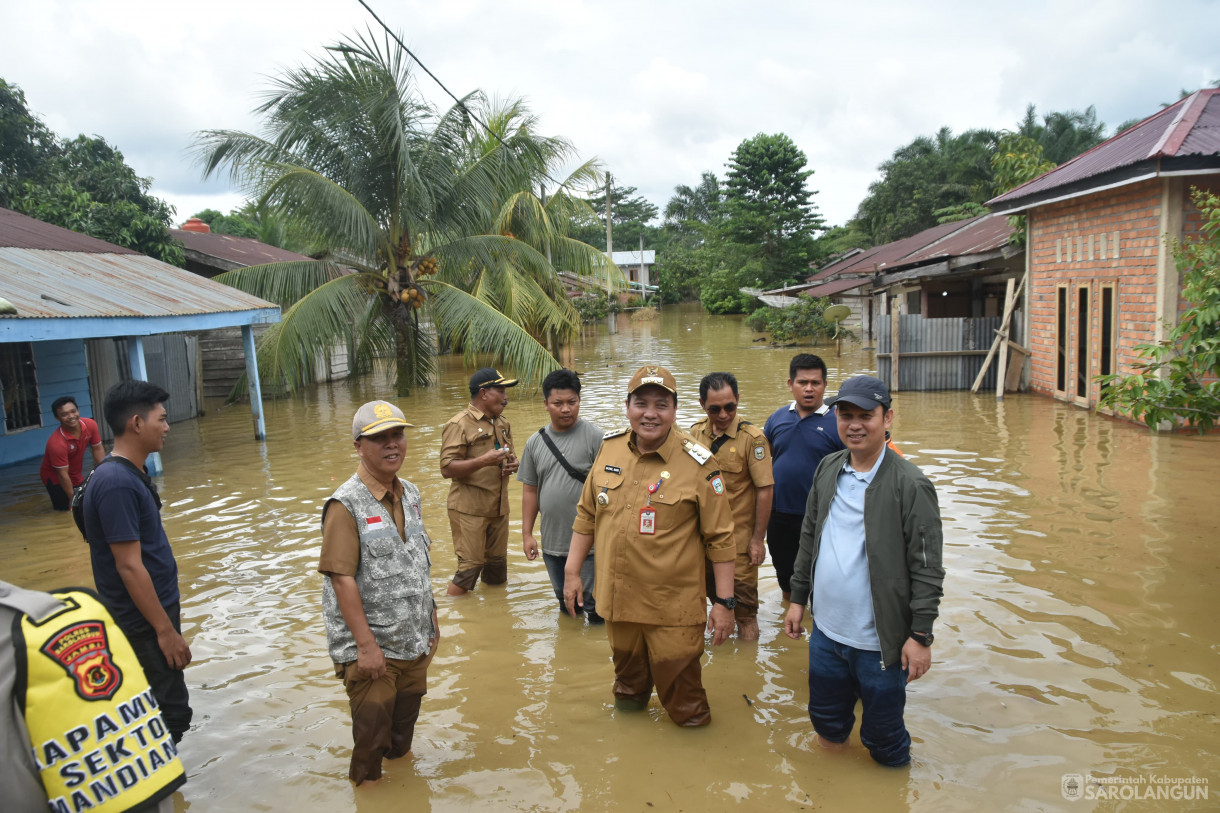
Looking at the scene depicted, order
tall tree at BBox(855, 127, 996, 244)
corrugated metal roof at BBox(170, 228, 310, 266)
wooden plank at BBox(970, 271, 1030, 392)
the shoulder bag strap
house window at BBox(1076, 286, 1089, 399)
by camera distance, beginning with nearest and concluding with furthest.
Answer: the shoulder bag strap
house window at BBox(1076, 286, 1089, 399)
wooden plank at BBox(970, 271, 1030, 392)
corrugated metal roof at BBox(170, 228, 310, 266)
tall tree at BBox(855, 127, 996, 244)

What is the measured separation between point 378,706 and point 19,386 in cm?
1103

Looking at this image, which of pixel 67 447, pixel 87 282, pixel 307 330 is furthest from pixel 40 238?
pixel 67 447

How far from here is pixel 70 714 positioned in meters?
1.73

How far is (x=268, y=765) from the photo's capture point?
3.96 metres

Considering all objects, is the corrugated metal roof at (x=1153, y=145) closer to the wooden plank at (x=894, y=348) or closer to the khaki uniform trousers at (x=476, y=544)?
the wooden plank at (x=894, y=348)

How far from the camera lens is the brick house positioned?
10.0 metres

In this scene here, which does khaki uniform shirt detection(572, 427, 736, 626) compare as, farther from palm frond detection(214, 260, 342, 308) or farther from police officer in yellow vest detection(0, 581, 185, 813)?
palm frond detection(214, 260, 342, 308)

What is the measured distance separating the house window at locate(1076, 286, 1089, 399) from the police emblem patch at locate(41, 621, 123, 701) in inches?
536

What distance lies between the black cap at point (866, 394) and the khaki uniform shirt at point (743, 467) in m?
1.38

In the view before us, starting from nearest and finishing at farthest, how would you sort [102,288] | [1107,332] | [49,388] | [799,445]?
[799,445], [102,288], [1107,332], [49,388]

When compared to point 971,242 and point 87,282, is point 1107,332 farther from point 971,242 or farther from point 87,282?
point 87,282

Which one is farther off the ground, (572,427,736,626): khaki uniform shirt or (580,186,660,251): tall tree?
(580,186,660,251): tall tree

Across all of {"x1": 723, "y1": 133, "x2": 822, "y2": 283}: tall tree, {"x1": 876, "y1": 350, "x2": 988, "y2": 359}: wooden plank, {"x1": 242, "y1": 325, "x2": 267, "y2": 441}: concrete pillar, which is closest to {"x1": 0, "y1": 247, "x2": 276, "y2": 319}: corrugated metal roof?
{"x1": 242, "y1": 325, "x2": 267, "y2": 441}: concrete pillar

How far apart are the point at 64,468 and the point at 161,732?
7556mm
